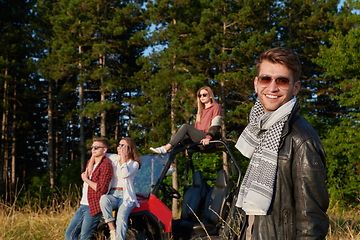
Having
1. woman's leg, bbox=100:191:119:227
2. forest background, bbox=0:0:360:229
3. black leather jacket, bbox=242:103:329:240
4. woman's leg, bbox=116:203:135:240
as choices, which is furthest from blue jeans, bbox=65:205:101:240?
forest background, bbox=0:0:360:229

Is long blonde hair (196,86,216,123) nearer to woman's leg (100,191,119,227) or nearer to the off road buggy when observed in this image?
the off road buggy

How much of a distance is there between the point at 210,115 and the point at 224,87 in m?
14.0

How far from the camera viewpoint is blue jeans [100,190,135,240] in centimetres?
515

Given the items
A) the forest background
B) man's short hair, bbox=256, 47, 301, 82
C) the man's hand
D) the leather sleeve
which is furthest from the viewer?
the forest background

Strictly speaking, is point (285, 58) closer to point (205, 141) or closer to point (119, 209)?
point (119, 209)

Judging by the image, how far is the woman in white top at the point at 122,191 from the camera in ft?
17.1

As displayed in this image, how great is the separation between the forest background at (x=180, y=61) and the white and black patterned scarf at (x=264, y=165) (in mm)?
14691

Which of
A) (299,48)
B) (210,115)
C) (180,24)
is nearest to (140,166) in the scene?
(210,115)

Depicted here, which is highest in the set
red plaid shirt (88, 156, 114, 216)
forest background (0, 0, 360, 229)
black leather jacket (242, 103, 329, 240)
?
forest background (0, 0, 360, 229)

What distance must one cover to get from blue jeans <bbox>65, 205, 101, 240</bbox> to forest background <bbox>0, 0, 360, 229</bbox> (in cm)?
1182

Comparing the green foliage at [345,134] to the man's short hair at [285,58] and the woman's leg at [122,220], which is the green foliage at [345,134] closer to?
the woman's leg at [122,220]

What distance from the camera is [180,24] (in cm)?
2102

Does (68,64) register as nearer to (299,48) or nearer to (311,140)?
(299,48)

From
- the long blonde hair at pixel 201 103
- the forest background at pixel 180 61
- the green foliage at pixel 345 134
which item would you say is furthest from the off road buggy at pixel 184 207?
the green foliage at pixel 345 134
